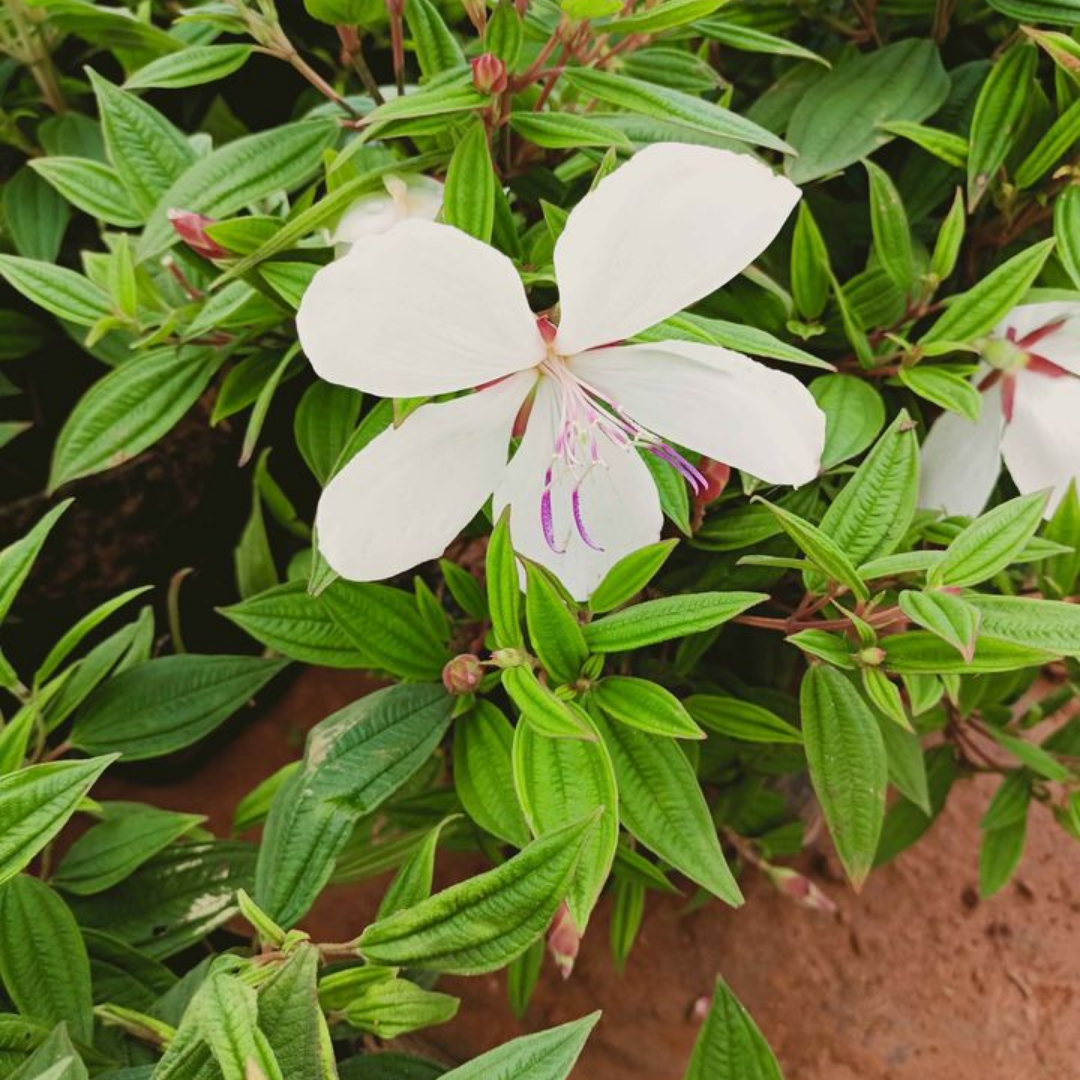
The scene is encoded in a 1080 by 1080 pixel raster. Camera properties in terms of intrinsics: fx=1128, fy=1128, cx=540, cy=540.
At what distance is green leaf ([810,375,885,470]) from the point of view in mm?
720

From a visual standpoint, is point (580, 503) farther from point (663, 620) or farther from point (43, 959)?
point (43, 959)

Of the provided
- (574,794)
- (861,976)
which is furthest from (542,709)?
(861,976)

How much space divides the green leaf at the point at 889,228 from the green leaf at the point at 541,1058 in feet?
1.70

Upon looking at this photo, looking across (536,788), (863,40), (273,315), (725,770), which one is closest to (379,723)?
(536,788)

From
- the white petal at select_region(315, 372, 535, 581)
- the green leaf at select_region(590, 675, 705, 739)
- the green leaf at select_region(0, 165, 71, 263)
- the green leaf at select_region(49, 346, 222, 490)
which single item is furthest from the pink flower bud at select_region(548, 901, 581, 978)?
the green leaf at select_region(0, 165, 71, 263)

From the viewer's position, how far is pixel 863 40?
0.89 m

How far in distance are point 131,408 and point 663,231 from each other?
427 mm

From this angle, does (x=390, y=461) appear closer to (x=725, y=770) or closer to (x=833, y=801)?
(x=833, y=801)

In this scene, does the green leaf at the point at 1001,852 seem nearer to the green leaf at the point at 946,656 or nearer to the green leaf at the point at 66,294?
the green leaf at the point at 946,656

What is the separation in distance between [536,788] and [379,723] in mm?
137

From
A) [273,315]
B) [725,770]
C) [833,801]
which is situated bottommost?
[725,770]

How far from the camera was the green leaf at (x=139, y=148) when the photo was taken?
0.78 meters

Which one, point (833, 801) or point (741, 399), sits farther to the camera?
point (833, 801)

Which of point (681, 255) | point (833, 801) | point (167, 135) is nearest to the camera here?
point (681, 255)
